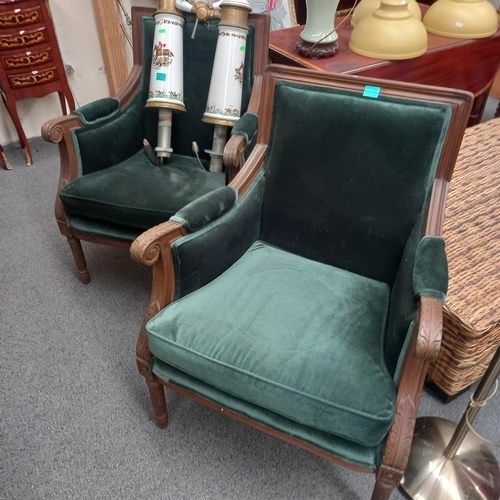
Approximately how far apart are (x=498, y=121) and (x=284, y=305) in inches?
60.6

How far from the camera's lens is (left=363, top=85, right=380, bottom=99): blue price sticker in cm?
104

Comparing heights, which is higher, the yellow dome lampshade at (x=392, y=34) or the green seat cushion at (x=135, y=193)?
the yellow dome lampshade at (x=392, y=34)

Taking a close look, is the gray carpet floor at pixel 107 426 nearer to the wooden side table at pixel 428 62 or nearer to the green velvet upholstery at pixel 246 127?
the green velvet upholstery at pixel 246 127

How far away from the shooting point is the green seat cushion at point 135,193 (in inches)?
55.4

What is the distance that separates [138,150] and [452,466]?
1.56m

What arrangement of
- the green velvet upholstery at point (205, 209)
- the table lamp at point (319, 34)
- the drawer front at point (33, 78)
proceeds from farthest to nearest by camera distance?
the drawer front at point (33, 78) → the table lamp at point (319, 34) → the green velvet upholstery at point (205, 209)

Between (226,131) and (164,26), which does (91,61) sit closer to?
(164,26)

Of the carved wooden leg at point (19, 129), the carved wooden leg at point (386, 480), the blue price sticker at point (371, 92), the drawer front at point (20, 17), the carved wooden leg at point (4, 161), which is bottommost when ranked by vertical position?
the carved wooden leg at point (4, 161)

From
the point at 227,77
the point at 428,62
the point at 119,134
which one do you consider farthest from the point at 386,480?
the point at 428,62

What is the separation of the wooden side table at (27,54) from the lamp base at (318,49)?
4.62ft

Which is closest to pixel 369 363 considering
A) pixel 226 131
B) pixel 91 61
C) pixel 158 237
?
pixel 158 237

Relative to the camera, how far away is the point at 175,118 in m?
1.73

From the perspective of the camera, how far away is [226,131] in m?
1.61

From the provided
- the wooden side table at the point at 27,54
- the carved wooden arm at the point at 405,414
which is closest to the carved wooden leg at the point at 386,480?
the carved wooden arm at the point at 405,414
